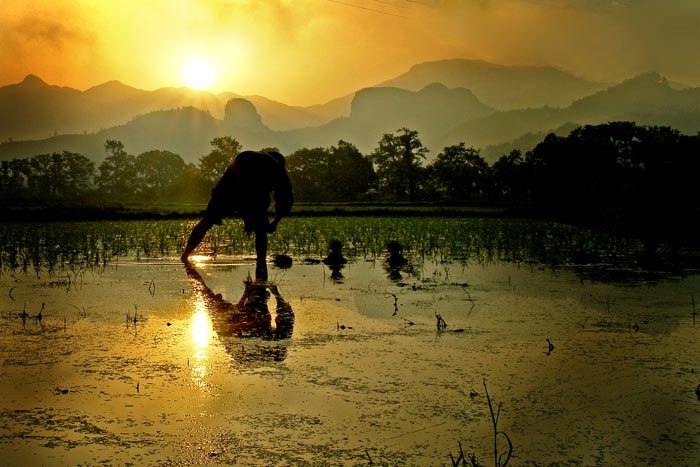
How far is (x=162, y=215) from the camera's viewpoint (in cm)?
3050

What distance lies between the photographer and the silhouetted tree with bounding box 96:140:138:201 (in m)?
83.1

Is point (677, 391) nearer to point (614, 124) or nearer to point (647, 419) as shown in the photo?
point (647, 419)

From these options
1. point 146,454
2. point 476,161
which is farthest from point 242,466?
point 476,161

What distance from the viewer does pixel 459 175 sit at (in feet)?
203

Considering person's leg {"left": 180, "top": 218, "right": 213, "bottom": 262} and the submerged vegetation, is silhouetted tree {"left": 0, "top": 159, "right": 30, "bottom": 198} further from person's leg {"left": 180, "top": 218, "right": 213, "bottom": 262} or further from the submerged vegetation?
person's leg {"left": 180, "top": 218, "right": 213, "bottom": 262}

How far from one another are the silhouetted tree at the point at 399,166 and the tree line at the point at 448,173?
4.3 inches

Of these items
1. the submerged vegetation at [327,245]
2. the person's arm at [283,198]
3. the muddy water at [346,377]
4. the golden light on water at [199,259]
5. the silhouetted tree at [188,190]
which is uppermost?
the silhouetted tree at [188,190]

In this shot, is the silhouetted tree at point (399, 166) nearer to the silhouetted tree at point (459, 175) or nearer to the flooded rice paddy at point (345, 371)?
the silhouetted tree at point (459, 175)

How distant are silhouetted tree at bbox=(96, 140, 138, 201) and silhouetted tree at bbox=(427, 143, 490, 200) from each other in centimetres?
4009

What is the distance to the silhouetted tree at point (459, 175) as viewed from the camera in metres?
61.0

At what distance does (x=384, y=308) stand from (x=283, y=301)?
119 cm

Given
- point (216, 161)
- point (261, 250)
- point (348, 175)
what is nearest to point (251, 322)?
point (261, 250)

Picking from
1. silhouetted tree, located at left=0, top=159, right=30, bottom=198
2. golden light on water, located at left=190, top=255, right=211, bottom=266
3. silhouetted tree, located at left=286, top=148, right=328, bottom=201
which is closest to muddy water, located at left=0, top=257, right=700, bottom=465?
golden light on water, located at left=190, top=255, right=211, bottom=266

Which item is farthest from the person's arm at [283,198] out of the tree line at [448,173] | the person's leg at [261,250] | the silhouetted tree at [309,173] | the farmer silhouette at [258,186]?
the silhouetted tree at [309,173]
